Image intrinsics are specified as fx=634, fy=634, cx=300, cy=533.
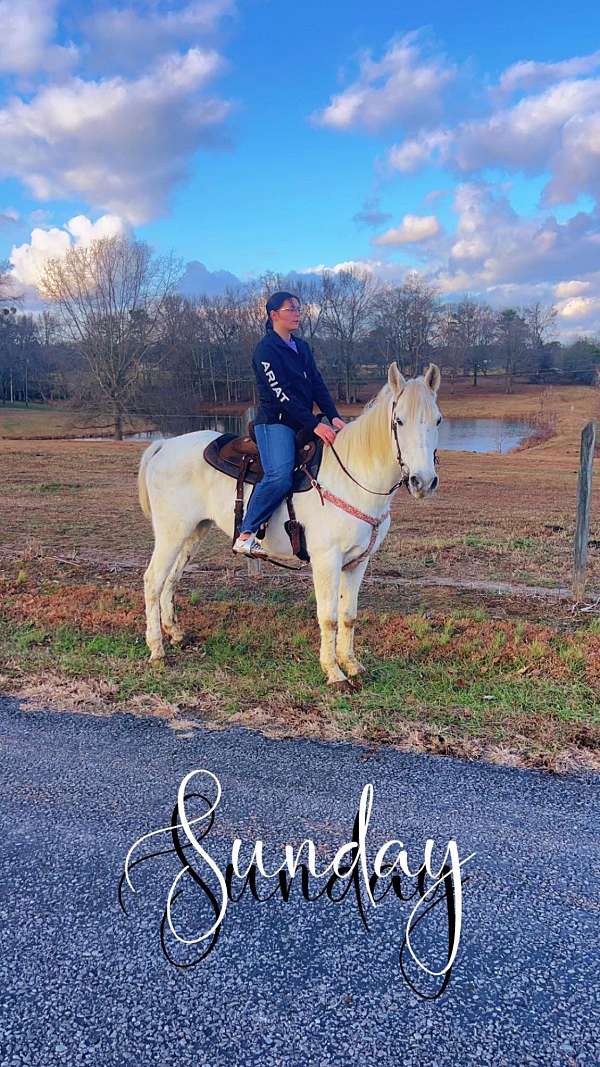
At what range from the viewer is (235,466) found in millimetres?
5121

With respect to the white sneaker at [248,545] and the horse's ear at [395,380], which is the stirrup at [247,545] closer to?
the white sneaker at [248,545]

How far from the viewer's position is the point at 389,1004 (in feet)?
6.65

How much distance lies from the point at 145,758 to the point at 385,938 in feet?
5.84

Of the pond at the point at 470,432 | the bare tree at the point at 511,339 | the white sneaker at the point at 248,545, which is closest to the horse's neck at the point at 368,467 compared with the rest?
the white sneaker at the point at 248,545

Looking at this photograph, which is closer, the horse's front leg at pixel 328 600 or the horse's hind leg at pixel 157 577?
the horse's front leg at pixel 328 600

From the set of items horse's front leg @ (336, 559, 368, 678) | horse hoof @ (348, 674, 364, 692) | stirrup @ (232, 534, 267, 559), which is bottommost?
horse hoof @ (348, 674, 364, 692)

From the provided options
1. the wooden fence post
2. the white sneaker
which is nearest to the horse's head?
the white sneaker

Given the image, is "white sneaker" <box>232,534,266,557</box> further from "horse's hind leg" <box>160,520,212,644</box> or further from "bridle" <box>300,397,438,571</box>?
"horse's hind leg" <box>160,520,212,644</box>

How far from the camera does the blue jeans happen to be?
15.8 ft

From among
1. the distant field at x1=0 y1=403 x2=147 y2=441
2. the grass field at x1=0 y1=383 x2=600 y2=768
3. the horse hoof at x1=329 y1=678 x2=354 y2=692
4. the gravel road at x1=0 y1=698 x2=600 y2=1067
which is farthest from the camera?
the distant field at x1=0 y1=403 x2=147 y2=441

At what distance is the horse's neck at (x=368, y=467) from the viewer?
4543mm

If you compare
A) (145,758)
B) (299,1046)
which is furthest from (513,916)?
(145,758)

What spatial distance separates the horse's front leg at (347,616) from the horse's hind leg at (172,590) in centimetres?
149

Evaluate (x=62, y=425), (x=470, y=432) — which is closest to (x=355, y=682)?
(x=470, y=432)
